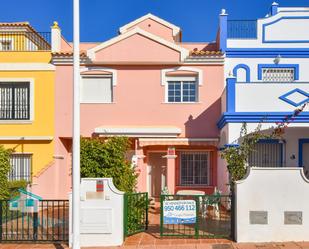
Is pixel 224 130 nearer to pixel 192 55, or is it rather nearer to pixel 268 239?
pixel 192 55

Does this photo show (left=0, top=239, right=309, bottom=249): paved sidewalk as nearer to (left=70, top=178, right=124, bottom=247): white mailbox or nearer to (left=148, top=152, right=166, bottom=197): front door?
(left=70, top=178, right=124, bottom=247): white mailbox

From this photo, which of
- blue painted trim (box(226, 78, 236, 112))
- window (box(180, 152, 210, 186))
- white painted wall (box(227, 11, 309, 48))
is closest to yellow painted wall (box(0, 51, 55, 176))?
window (box(180, 152, 210, 186))

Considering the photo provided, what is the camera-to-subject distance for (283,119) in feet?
49.0

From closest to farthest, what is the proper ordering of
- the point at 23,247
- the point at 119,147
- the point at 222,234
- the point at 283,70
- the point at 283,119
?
1. the point at 23,247
2. the point at 222,234
3. the point at 119,147
4. the point at 283,119
5. the point at 283,70

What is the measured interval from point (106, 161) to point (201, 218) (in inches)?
153

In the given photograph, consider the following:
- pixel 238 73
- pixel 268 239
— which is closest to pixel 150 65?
pixel 238 73

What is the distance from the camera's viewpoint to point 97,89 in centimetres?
1931

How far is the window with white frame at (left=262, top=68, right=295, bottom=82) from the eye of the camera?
18.6 m

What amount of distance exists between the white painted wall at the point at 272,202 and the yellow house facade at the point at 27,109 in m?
11.2

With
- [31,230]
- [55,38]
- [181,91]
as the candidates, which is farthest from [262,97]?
[55,38]

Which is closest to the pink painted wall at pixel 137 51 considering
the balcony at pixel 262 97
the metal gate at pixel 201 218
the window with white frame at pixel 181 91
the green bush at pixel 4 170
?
the window with white frame at pixel 181 91

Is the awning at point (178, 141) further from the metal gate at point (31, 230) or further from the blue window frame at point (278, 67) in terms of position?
the metal gate at point (31, 230)

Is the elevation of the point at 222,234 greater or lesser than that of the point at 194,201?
lesser

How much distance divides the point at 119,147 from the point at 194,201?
337 centimetres
